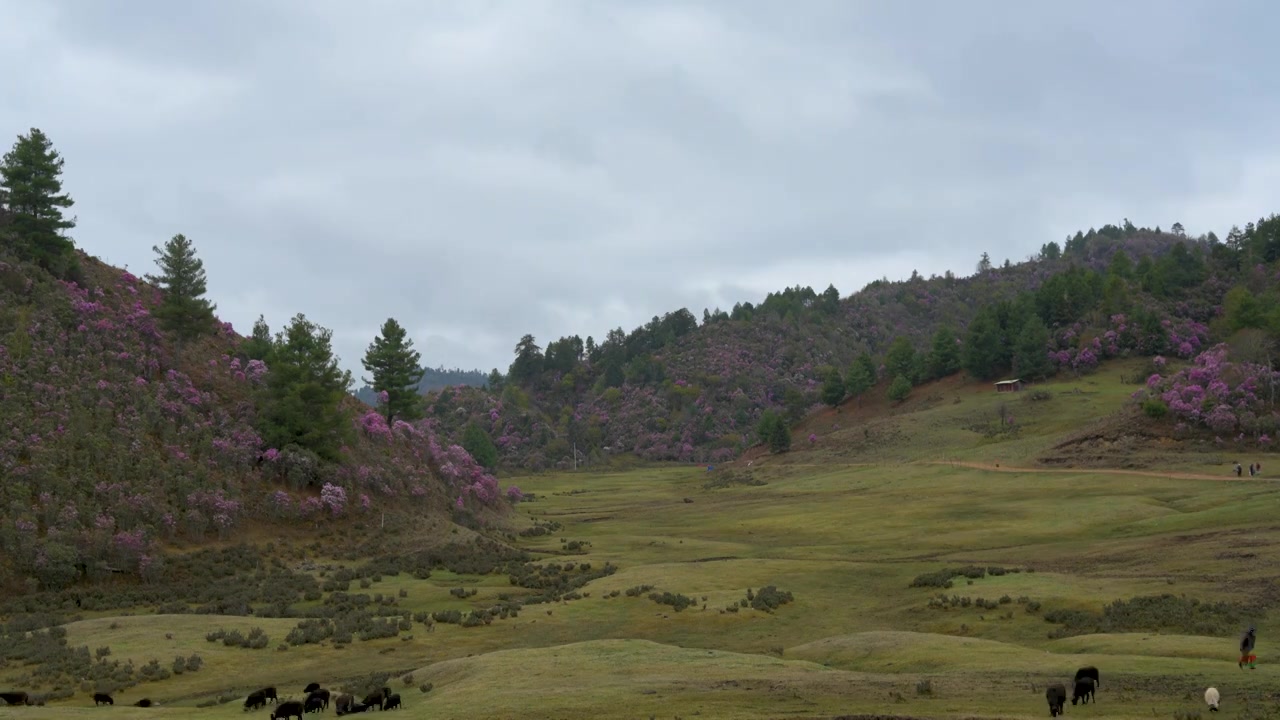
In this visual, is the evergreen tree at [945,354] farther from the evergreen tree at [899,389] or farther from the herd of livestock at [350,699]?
the herd of livestock at [350,699]

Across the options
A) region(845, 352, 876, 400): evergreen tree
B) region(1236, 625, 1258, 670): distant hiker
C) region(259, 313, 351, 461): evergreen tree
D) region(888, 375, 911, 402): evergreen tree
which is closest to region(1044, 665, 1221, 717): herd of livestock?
region(1236, 625, 1258, 670): distant hiker

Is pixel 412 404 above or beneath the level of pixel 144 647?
above

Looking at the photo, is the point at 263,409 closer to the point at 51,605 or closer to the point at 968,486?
the point at 51,605

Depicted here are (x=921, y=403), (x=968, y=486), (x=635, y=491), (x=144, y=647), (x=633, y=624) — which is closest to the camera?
(x=144, y=647)

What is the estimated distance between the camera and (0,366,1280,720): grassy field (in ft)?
81.1

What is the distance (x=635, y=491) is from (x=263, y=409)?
71.1 m

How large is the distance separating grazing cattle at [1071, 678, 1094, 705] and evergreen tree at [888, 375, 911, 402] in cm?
15112

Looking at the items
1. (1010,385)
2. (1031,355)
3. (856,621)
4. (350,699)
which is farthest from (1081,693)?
(1031,355)

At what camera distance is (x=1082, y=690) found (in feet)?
74.4

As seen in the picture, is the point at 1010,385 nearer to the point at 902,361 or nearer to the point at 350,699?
the point at 902,361

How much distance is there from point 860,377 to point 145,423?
13516 cm

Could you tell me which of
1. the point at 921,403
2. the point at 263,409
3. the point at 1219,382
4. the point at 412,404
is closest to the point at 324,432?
the point at 263,409

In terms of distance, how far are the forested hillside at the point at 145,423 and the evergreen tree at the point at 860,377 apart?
351 ft

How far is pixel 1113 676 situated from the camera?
2633 centimetres
